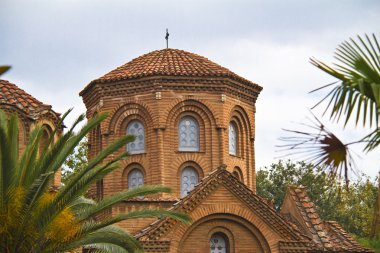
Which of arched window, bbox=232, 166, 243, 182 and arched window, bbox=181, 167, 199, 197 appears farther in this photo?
arched window, bbox=232, 166, 243, 182

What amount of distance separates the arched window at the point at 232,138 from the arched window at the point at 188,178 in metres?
1.75

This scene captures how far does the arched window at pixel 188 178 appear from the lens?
1120 inches

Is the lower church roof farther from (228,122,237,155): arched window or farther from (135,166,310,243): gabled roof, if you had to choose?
(228,122,237,155): arched window

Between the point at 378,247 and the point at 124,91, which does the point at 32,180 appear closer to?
the point at 124,91

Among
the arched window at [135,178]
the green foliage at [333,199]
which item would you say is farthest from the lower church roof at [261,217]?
the green foliage at [333,199]

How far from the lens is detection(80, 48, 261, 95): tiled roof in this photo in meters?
28.9

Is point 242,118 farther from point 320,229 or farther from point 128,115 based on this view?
point 320,229

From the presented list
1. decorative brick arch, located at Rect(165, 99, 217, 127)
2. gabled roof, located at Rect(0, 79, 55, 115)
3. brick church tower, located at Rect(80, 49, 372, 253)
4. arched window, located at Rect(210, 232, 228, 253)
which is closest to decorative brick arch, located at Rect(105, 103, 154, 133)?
brick church tower, located at Rect(80, 49, 372, 253)

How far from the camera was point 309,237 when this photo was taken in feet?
86.1

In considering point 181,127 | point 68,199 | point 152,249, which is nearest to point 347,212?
point 181,127

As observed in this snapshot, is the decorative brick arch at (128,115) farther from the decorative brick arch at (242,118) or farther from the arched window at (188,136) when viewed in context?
the decorative brick arch at (242,118)

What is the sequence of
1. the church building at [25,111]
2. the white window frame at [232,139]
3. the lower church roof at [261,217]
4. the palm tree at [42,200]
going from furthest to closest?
1. the white window frame at [232,139]
2. the lower church roof at [261,217]
3. the church building at [25,111]
4. the palm tree at [42,200]

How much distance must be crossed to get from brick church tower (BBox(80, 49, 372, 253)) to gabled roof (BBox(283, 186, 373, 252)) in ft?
0.11

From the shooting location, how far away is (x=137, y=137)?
28.8 m
